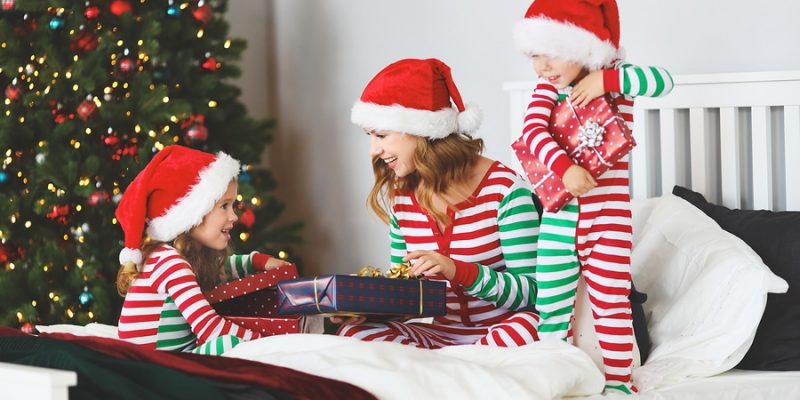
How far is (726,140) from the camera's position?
2451mm

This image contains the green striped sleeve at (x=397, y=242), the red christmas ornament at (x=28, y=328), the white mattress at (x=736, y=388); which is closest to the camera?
the white mattress at (x=736, y=388)

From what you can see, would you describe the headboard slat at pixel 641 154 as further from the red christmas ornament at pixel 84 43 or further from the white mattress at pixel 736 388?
the red christmas ornament at pixel 84 43

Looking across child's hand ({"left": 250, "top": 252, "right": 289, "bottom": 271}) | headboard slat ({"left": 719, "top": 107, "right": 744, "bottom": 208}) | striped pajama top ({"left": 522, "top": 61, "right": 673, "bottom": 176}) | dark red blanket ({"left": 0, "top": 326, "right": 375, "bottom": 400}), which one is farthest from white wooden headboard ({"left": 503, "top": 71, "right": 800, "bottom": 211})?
dark red blanket ({"left": 0, "top": 326, "right": 375, "bottom": 400})

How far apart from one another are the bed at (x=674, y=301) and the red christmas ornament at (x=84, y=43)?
956 millimetres

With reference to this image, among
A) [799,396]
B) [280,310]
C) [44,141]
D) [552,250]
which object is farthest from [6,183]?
[799,396]

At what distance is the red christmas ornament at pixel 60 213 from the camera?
9.64 ft

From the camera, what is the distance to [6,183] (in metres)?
2.95

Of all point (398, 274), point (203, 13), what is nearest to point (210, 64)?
point (203, 13)

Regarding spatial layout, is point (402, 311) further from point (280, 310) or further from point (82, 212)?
point (82, 212)

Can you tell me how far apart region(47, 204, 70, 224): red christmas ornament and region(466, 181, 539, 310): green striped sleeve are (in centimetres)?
141

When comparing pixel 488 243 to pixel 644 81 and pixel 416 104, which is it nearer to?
pixel 416 104

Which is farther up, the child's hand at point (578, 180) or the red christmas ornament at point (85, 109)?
the red christmas ornament at point (85, 109)

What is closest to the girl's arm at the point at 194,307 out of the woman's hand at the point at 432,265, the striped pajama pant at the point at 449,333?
the striped pajama pant at the point at 449,333

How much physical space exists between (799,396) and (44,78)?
2.12 meters
